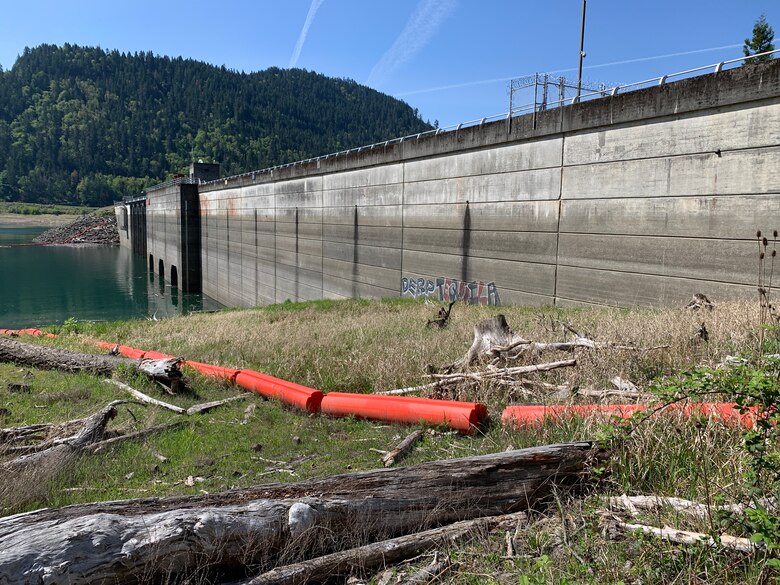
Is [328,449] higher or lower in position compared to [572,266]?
lower

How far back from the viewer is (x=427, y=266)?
68.3 feet

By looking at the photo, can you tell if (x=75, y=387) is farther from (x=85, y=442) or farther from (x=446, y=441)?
(x=446, y=441)

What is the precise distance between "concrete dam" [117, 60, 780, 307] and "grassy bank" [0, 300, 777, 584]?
7.88ft

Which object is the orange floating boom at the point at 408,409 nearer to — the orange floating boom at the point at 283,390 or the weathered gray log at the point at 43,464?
the orange floating boom at the point at 283,390

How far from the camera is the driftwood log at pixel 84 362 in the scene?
8656 mm

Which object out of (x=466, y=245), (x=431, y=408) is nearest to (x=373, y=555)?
(x=431, y=408)

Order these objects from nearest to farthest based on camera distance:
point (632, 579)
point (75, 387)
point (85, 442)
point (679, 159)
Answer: point (632, 579), point (85, 442), point (75, 387), point (679, 159)

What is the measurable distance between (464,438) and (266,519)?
8.74ft

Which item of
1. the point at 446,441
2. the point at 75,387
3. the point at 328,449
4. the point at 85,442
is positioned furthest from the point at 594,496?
the point at 75,387

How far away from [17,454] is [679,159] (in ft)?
42.2

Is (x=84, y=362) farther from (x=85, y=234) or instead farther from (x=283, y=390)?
(x=85, y=234)

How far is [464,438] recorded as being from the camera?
218 inches

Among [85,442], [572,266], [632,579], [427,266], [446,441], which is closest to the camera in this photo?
[632,579]

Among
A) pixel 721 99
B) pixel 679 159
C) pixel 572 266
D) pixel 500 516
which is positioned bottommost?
pixel 500 516
